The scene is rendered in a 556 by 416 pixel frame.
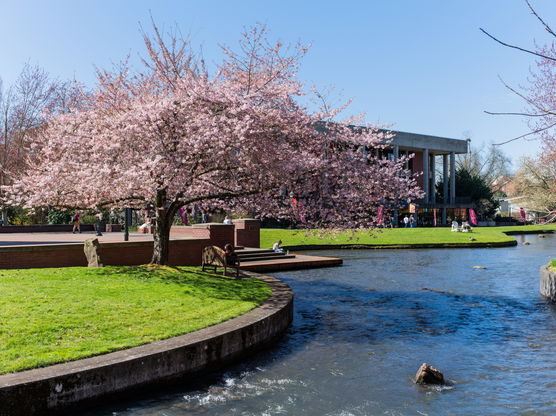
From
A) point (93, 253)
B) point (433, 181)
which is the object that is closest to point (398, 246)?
point (93, 253)

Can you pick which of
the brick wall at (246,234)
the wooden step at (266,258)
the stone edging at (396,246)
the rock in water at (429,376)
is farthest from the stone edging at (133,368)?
the stone edging at (396,246)

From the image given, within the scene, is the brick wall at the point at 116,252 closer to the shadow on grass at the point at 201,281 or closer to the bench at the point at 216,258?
the shadow on grass at the point at 201,281

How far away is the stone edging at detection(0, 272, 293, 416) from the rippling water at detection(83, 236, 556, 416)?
28cm

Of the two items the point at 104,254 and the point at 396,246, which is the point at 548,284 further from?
the point at 396,246

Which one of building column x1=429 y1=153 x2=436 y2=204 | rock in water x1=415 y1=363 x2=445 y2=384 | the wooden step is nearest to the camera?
rock in water x1=415 y1=363 x2=445 y2=384

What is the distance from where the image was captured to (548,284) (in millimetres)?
15438

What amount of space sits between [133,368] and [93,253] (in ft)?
29.3

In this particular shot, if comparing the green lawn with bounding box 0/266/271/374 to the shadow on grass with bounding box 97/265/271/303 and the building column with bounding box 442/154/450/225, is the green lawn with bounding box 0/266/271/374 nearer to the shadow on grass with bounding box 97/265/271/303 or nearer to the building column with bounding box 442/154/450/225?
the shadow on grass with bounding box 97/265/271/303

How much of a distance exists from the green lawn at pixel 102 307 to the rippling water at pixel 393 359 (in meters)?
1.14

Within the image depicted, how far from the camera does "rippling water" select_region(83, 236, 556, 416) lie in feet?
23.1

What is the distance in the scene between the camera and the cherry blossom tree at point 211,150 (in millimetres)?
12578

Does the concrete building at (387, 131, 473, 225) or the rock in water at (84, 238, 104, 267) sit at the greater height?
the concrete building at (387, 131, 473, 225)

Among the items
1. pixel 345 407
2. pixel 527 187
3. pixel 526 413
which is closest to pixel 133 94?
pixel 345 407

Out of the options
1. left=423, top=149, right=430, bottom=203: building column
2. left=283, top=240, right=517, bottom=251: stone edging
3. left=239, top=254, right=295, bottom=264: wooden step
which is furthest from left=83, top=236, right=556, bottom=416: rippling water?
left=423, top=149, right=430, bottom=203: building column
